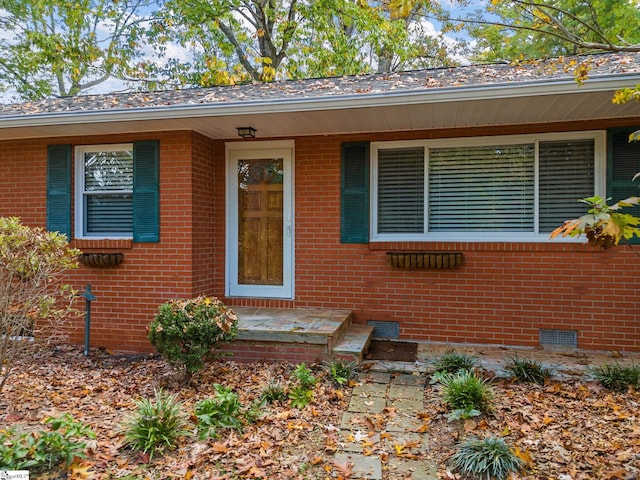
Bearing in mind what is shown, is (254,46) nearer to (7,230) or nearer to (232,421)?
(7,230)

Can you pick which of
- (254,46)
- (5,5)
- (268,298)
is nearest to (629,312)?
(268,298)

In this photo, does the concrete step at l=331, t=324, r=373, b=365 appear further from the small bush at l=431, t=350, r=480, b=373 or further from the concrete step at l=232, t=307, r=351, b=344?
the small bush at l=431, t=350, r=480, b=373

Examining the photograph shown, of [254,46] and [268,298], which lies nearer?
[268,298]

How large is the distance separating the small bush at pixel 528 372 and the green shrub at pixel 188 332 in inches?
103

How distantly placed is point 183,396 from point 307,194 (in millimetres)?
2724

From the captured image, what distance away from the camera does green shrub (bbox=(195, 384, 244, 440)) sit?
2.95 m

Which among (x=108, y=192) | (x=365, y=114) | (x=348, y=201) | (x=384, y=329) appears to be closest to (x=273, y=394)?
(x=384, y=329)

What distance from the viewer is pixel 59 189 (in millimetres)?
5254

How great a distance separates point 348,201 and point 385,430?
110 inches

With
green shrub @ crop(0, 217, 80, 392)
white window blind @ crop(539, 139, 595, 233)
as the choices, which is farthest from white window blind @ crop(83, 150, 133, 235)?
white window blind @ crop(539, 139, 595, 233)

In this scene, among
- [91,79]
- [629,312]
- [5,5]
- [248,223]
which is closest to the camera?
[629,312]

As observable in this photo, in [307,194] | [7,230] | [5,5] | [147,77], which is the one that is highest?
[5,5]

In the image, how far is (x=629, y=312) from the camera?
4.46m

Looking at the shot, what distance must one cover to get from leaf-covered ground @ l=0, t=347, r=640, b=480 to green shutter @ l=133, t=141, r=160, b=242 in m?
1.66
